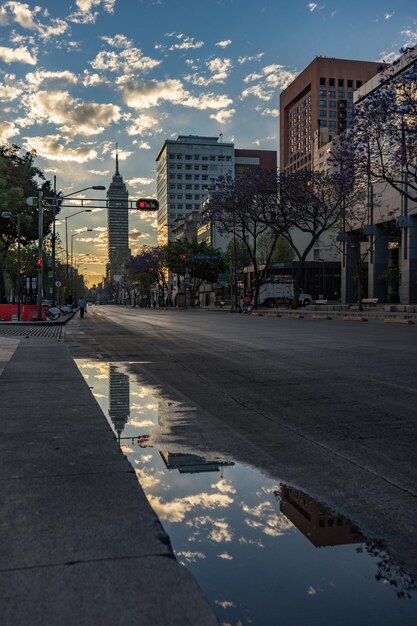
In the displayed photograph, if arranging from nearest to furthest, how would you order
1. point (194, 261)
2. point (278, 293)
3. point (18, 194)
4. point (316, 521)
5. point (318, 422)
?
point (316, 521) → point (318, 422) → point (18, 194) → point (278, 293) → point (194, 261)

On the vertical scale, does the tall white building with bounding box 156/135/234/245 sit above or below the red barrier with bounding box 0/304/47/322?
above

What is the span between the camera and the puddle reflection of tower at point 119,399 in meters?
6.12

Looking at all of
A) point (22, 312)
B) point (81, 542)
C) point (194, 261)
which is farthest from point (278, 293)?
point (81, 542)

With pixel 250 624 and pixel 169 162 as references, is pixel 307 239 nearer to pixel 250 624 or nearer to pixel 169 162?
pixel 169 162

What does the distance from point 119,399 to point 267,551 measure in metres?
4.90

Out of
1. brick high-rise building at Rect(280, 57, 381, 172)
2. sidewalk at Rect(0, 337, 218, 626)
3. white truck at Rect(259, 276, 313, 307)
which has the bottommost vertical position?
sidewalk at Rect(0, 337, 218, 626)

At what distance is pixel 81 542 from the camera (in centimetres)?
282

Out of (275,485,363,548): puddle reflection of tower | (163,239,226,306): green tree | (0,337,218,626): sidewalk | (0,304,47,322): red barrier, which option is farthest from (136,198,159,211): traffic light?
(163,239,226,306): green tree

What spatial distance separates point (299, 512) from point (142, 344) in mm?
14187

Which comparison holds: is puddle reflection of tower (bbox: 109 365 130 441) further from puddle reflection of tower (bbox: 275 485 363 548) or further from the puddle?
puddle reflection of tower (bbox: 275 485 363 548)

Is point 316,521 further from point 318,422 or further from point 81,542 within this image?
Answer: point 318,422

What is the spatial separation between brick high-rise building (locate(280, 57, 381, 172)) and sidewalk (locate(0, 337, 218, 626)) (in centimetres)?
14595

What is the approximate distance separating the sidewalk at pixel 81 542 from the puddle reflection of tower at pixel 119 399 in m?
0.69

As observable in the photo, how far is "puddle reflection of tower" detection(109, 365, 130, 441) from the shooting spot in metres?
6.12
